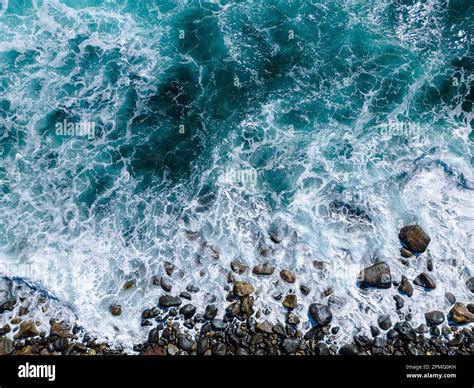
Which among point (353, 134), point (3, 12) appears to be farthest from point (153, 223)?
point (3, 12)

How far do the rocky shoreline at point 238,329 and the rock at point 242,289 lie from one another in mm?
46

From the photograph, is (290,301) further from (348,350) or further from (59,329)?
(59,329)

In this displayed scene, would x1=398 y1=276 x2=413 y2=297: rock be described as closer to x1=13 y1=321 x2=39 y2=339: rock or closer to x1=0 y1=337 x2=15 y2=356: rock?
x1=13 y1=321 x2=39 y2=339: rock

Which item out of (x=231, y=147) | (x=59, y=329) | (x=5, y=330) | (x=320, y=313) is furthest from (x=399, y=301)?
(x=5, y=330)

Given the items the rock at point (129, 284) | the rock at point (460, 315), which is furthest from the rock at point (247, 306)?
the rock at point (460, 315)

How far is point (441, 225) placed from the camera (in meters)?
21.9

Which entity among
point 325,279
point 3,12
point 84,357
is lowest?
point 84,357

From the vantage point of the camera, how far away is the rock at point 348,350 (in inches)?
725

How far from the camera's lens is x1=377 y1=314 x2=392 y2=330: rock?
63.1ft

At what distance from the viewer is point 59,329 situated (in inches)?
755

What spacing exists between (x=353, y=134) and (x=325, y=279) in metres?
10.4

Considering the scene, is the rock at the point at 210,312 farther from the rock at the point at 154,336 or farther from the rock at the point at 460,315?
the rock at the point at 460,315

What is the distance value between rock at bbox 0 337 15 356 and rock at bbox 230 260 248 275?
38.1 feet

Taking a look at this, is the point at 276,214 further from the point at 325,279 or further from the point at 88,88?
the point at 88,88
